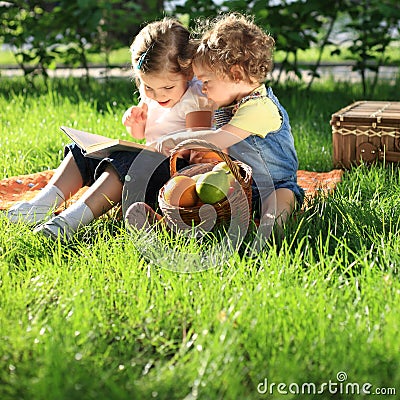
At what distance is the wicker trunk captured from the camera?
12.6 feet

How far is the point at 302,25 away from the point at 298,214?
3.38m

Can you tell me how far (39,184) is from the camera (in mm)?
3723

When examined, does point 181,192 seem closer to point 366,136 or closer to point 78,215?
point 78,215

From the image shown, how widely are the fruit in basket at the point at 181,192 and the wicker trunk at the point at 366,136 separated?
4.44ft

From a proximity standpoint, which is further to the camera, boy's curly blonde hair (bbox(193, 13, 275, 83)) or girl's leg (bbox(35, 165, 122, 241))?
boy's curly blonde hair (bbox(193, 13, 275, 83))

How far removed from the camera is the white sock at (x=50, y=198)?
308 cm

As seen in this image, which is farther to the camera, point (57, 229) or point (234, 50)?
point (234, 50)

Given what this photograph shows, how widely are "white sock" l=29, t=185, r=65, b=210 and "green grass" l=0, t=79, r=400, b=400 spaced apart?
0.62ft

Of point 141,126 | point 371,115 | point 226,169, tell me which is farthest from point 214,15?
point 226,169

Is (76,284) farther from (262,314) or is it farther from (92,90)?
(92,90)

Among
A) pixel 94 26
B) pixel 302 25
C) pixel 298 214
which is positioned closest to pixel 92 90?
pixel 94 26

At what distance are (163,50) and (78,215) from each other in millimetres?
818

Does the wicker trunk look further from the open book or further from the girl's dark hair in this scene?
the open book

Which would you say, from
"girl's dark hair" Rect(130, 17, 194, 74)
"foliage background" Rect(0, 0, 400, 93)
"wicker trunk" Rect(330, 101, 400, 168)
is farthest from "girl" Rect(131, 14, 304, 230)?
"foliage background" Rect(0, 0, 400, 93)
